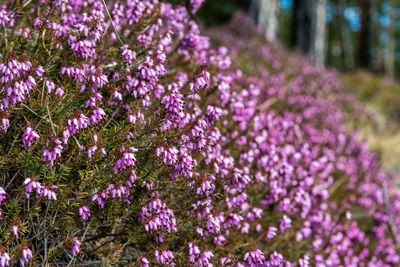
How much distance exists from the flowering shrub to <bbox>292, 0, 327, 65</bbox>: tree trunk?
10.7m

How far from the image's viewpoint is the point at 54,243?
261 centimetres

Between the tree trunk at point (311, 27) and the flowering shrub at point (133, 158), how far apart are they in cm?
1074

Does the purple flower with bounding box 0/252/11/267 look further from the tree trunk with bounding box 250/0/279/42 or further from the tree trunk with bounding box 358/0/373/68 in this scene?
Answer: the tree trunk with bounding box 358/0/373/68

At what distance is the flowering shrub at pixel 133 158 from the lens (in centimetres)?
250

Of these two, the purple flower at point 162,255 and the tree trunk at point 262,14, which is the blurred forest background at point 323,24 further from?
the purple flower at point 162,255

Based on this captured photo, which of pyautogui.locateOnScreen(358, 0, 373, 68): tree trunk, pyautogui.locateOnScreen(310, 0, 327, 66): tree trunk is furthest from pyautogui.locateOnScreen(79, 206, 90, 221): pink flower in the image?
pyautogui.locateOnScreen(358, 0, 373, 68): tree trunk

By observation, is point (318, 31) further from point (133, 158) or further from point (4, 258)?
point (4, 258)

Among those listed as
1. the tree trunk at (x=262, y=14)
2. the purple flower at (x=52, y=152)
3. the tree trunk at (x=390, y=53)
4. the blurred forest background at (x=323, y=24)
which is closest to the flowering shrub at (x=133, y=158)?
the purple flower at (x=52, y=152)

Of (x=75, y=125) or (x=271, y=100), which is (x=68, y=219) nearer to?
(x=75, y=125)

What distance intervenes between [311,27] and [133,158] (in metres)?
13.7

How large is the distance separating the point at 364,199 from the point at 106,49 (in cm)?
439

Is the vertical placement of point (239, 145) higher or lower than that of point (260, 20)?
lower

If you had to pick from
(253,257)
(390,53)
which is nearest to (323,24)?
(253,257)

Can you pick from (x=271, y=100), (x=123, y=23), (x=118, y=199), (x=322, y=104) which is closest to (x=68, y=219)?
(x=118, y=199)
